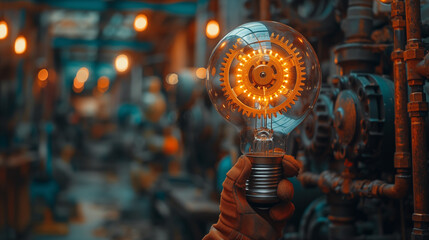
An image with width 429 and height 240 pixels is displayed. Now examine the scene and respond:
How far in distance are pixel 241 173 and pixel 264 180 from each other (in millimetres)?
95

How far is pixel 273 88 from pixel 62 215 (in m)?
8.04

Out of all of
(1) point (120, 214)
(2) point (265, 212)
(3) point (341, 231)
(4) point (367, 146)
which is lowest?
(1) point (120, 214)

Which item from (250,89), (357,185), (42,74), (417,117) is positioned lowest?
(357,185)

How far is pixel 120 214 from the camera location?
360 inches

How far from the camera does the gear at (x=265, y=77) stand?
65.2 inches

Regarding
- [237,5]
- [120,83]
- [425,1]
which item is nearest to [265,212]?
[425,1]

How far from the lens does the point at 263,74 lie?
1.64 metres

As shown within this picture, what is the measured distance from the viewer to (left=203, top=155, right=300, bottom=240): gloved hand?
1.58 meters

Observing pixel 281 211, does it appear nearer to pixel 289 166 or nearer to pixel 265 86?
pixel 289 166

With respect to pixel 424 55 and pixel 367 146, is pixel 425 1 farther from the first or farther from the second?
pixel 367 146

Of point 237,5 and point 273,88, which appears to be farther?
point 237,5

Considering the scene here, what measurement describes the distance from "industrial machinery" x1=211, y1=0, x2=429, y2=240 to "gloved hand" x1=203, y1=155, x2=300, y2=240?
78 mm

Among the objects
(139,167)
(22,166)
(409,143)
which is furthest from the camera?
(139,167)

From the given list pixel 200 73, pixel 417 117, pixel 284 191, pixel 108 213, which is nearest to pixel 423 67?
pixel 417 117
